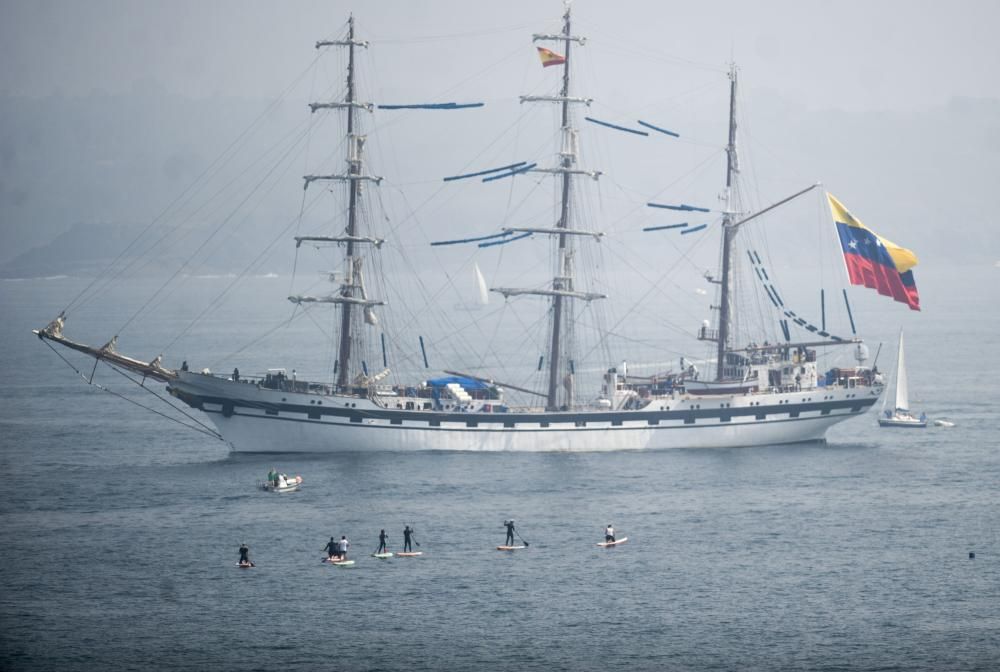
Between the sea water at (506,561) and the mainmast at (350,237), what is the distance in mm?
9359

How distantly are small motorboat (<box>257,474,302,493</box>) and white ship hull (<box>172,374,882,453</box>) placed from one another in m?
10.5

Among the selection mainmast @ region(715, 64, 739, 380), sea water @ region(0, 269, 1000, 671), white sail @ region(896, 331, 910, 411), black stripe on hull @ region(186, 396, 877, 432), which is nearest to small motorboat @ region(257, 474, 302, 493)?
sea water @ region(0, 269, 1000, 671)

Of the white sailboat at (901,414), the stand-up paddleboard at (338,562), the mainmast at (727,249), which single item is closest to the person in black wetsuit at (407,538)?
the stand-up paddleboard at (338,562)

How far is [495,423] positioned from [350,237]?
636 inches

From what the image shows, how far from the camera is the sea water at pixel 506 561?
60.3 metres

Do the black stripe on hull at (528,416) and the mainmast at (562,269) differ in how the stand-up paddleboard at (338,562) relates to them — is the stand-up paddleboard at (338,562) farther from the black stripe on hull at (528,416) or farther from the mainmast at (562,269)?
the mainmast at (562,269)

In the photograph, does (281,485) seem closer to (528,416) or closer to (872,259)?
(528,416)

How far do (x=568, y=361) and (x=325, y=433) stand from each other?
18.0 meters

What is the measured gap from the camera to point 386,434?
99938mm

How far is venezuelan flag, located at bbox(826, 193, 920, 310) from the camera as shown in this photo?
348ft

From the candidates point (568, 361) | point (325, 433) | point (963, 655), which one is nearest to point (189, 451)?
point (325, 433)

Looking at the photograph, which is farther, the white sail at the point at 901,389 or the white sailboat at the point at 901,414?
the white sail at the point at 901,389

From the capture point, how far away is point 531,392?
3962 inches

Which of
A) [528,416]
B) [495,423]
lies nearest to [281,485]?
[495,423]
